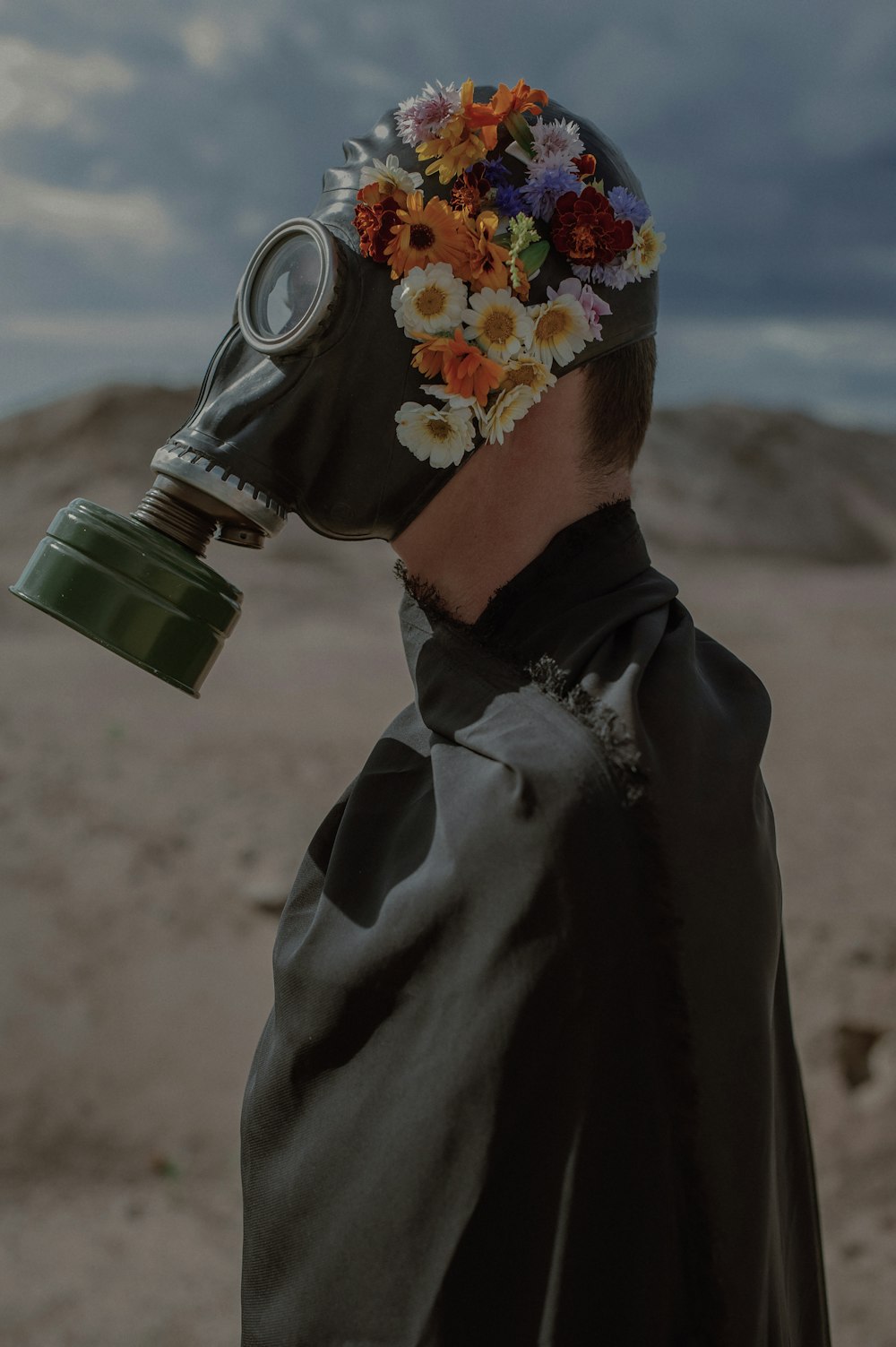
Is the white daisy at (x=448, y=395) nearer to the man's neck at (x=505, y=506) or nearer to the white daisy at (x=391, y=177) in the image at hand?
the man's neck at (x=505, y=506)

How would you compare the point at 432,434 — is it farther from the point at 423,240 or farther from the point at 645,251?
the point at 645,251

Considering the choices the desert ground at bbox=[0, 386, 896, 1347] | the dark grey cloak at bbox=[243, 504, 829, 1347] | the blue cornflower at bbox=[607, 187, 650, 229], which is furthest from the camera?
the desert ground at bbox=[0, 386, 896, 1347]

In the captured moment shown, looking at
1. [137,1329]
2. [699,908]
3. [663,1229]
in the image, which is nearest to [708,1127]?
[663,1229]

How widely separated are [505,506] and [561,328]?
0.23 meters

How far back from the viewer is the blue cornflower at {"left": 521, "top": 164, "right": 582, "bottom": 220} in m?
1.44

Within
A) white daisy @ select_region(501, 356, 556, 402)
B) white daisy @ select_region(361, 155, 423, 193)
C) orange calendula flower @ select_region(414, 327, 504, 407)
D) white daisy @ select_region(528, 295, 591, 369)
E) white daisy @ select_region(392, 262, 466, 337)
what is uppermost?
white daisy @ select_region(361, 155, 423, 193)

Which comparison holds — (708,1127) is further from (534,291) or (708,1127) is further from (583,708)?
(534,291)

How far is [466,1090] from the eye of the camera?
123cm

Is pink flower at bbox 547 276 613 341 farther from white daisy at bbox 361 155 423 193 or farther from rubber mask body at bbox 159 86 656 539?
white daisy at bbox 361 155 423 193

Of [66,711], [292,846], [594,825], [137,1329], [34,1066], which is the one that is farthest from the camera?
[66,711]

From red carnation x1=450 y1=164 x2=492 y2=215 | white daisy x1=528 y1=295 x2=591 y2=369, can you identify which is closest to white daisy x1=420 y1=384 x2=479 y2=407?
white daisy x1=528 y1=295 x2=591 y2=369

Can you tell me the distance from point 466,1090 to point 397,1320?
289 mm

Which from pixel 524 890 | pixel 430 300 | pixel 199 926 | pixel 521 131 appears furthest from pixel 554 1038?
pixel 199 926

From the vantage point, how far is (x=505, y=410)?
139 centimetres
